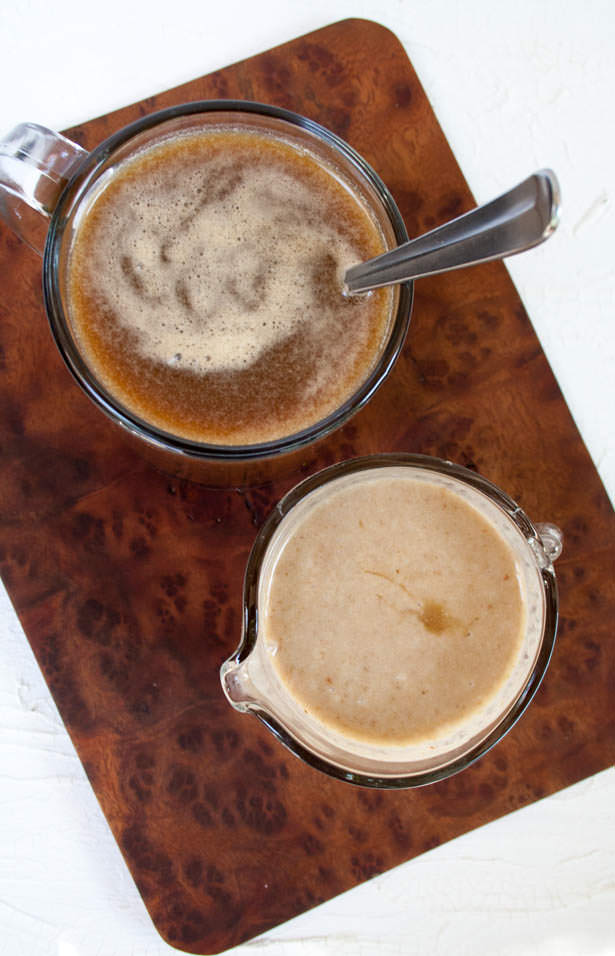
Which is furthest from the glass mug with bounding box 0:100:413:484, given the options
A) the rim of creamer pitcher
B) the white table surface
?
the white table surface

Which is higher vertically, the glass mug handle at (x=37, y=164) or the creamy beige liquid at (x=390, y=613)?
the glass mug handle at (x=37, y=164)

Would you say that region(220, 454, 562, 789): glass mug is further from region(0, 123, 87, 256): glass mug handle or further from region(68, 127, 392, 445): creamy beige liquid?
region(0, 123, 87, 256): glass mug handle

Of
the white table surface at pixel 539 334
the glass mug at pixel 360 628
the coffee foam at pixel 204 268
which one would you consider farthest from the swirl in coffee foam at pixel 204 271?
the white table surface at pixel 539 334

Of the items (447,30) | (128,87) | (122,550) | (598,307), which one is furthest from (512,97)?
(122,550)

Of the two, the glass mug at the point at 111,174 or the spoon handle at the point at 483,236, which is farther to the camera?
the glass mug at the point at 111,174

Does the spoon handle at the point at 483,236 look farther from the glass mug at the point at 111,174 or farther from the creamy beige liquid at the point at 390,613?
the creamy beige liquid at the point at 390,613

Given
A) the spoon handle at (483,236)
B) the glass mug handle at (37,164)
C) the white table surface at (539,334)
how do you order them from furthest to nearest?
the white table surface at (539,334) < the glass mug handle at (37,164) < the spoon handle at (483,236)

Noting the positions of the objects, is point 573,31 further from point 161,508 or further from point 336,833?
point 336,833

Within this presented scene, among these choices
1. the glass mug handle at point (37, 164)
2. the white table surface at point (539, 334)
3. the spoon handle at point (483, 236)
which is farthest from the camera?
the white table surface at point (539, 334)
